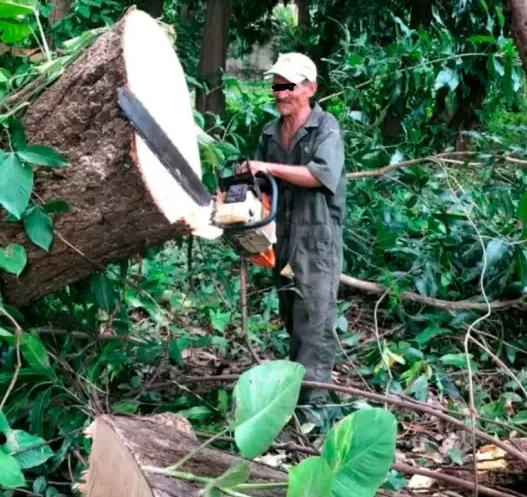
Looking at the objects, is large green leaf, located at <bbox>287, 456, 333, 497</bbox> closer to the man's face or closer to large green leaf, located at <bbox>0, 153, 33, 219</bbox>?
large green leaf, located at <bbox>0, 153, 33, 219</bbox>

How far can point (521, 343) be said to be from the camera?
136 inches

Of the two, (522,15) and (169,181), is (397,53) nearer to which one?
(522,15)

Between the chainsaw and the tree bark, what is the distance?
1.26 metres

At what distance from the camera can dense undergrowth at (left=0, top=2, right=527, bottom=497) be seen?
2275mm

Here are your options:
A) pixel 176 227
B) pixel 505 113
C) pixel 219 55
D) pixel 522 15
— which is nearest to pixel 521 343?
pixel 522 15

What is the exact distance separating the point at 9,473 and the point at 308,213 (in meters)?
1.47

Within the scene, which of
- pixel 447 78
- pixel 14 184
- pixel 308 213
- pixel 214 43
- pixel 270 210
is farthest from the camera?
pixel 214 43

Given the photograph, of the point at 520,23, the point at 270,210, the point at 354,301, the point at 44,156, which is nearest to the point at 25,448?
the point at 44,156

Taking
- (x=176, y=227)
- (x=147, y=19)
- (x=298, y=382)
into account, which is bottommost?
(x=298, y=382)

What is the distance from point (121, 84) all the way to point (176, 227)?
40cm

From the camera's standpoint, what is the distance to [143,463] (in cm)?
147

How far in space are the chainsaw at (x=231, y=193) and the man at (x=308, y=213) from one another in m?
0.20

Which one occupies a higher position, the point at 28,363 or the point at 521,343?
the point at 28,363

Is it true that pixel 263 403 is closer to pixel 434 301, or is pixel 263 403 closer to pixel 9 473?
pixel 9 473
